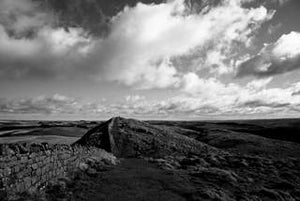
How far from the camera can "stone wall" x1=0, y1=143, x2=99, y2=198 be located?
1187cm

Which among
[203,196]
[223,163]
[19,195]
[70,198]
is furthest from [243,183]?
[19,195]

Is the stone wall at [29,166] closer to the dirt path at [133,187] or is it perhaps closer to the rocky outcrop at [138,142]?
the dirt path at [133,187]

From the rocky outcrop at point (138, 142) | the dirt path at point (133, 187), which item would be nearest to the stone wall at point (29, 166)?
the dirt path at point (133, 187)

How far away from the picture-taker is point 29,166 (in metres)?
13.5

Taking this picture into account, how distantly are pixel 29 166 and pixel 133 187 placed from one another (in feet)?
21.9

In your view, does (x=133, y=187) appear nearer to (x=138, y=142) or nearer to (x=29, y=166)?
(x=29, y=166)

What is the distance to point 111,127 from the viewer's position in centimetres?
4400

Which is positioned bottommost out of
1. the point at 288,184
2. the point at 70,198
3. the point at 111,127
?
the point at 288,184

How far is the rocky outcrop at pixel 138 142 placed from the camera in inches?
1427

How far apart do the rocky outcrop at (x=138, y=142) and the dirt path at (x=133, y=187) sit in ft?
44.8

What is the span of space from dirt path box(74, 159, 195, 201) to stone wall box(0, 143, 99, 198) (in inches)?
66.5

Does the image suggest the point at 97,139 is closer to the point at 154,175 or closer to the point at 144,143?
the point at 144,143

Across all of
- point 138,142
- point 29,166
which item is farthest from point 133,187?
point 138,142

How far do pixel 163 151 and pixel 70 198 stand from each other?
2376 cm
